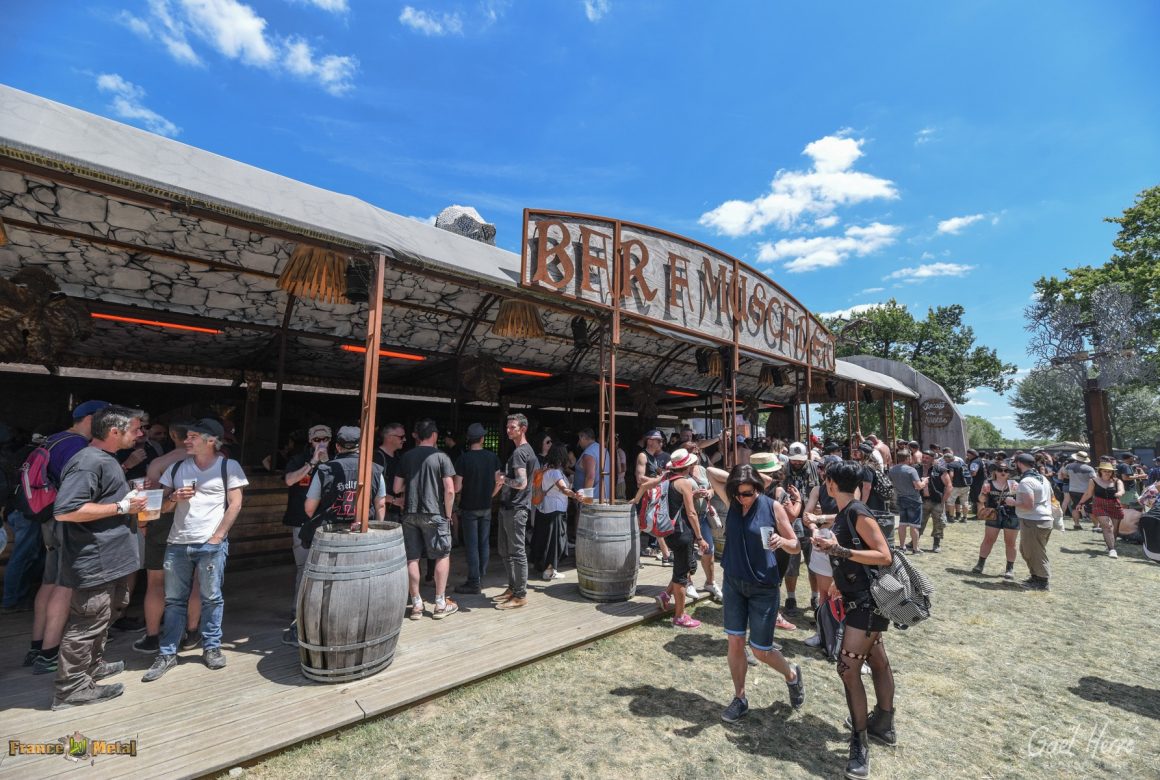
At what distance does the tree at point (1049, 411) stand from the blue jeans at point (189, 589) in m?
55.0

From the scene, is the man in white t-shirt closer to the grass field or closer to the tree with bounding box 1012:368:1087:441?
the grass field

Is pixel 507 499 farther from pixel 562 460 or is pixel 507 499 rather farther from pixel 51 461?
pixel 51 461

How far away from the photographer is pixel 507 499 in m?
5.47

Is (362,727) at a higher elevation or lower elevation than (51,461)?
lower

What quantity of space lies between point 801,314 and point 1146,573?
22.4ft

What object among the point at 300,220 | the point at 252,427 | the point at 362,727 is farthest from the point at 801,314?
the point at 252,427

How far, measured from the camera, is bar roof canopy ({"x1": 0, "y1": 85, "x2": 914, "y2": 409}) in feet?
10.5

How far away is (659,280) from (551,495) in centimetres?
331

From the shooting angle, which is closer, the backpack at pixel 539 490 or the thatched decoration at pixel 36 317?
the thatched decoration at pixel 36 317

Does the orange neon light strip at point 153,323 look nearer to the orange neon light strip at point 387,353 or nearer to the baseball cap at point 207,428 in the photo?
the orange neon light strip at point 387,353

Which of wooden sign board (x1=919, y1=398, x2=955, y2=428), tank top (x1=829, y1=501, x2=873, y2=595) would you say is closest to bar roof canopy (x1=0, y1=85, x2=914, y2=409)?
tank top (x1=829, y1=501, x2=873, y2=595)

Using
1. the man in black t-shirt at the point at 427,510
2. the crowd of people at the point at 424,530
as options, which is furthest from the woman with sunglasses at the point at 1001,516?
the man in black t-shirt at the point at 427,510

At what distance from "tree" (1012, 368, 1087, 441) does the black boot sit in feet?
172

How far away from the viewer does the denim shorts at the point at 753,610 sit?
3.27 m
